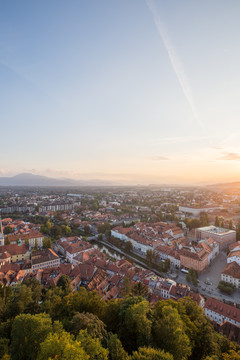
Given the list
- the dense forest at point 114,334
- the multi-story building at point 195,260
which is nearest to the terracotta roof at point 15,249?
the dense forest at point 114,334

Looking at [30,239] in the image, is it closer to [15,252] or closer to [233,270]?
[15,252]

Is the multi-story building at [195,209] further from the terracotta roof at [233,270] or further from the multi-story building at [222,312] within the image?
the multi-story building at [222,312]

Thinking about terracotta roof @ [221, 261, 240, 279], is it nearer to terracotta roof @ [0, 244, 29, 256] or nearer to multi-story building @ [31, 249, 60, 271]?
multi-story building @ [31, 249, 60, 271]

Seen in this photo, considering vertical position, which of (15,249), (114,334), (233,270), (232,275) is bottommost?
(232,275)

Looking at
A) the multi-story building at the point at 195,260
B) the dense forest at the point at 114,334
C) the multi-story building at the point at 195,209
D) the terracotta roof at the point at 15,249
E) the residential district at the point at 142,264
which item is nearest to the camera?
the dense forest at the point at 114,334

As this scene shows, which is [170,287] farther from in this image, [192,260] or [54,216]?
[54,216]

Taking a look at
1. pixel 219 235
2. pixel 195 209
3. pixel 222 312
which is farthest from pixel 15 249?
pixel 195 209

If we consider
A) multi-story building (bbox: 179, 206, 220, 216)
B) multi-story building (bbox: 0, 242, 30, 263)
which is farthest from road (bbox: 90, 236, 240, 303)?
multi-story building (bbox: 179, 206, 220, 216)

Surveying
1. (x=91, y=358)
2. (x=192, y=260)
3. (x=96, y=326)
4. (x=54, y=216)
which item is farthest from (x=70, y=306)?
(x=54, y=216)

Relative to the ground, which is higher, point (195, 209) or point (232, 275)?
point (195, 209)

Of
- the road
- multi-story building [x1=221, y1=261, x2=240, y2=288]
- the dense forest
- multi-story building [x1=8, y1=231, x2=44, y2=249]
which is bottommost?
the road
